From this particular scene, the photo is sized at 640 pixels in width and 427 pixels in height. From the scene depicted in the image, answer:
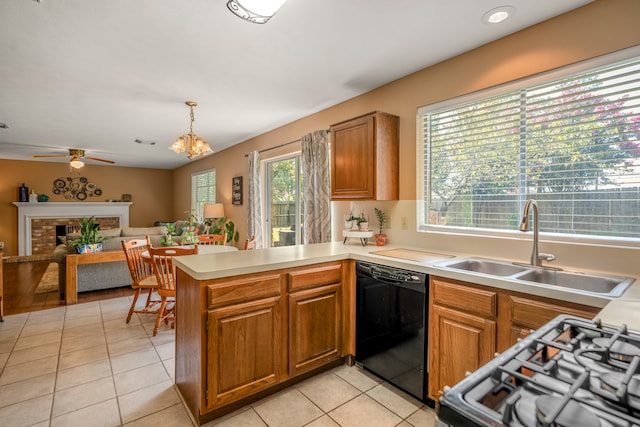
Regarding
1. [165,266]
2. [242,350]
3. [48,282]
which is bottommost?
[48,282]

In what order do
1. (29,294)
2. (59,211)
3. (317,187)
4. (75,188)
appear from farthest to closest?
(75,188)
(59,211)
(29,294)
(317,187)

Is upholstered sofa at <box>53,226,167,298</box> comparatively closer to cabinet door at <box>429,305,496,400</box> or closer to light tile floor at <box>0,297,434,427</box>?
light tile floor at <box>0,297,434,427</box>

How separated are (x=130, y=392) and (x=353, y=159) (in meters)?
2.50

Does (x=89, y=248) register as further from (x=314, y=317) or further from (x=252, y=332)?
(x=314, y=317)

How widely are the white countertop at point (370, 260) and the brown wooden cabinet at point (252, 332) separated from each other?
6 cm

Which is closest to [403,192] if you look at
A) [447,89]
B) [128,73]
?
[447,89]

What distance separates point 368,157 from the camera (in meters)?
2.87

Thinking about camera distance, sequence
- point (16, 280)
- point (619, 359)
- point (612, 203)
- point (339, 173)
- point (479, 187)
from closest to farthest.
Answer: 1. point (619, 359)
2. point (612, 203)
3. point (479, 187)
4. point (339, 173)
5. point (16, 280)

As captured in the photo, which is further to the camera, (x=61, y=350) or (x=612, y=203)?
(x=61, y=350)

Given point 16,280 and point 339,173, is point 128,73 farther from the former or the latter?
point 16,280

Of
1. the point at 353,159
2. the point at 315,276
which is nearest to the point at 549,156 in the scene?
the point at 353,159

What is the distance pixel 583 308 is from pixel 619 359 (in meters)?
0.77

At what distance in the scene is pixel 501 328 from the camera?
174cm

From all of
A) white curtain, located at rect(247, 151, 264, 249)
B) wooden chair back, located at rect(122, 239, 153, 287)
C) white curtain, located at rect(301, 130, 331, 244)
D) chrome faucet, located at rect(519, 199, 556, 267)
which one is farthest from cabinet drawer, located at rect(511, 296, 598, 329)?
white curtain, located at rect(247, 151, 264, 249)
